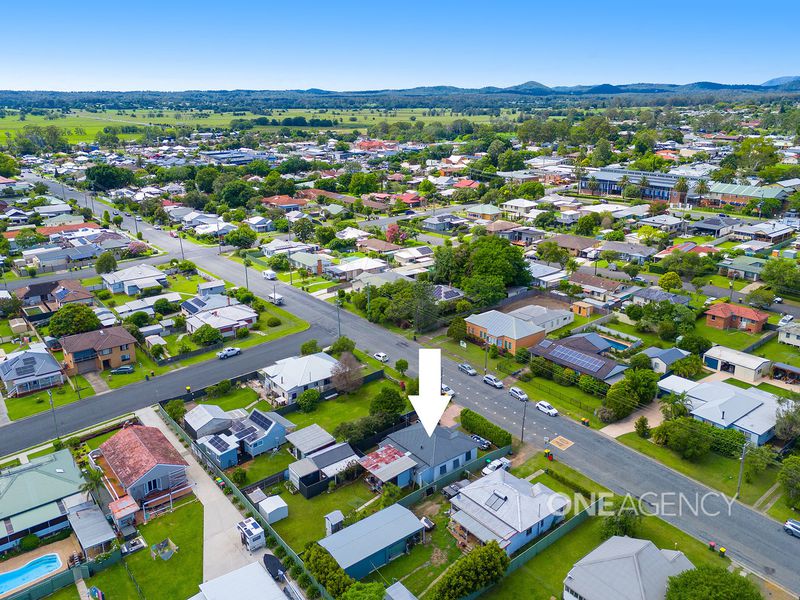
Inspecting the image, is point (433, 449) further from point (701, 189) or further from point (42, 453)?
point (701, 189)

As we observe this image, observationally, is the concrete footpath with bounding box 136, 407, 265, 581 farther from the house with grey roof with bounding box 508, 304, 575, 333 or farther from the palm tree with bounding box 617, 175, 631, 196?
the palm tree with bounding box 617, 175, 631, 196

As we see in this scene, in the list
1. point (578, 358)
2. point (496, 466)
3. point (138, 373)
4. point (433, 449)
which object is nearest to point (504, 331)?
point (578, 358)

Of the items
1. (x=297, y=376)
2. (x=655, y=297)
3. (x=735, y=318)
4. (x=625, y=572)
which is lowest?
(x=625, y=572)

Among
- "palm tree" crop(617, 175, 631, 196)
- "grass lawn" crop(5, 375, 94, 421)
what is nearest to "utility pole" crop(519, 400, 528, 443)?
"grass lawn" crop(5, 375, 94, 421)

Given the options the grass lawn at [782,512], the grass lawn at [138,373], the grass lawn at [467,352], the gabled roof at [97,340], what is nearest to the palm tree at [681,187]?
the grass lawn at [467,352]

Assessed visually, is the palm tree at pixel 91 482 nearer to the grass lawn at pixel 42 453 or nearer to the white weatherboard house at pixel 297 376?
the grass lawn at pixel 42 453
